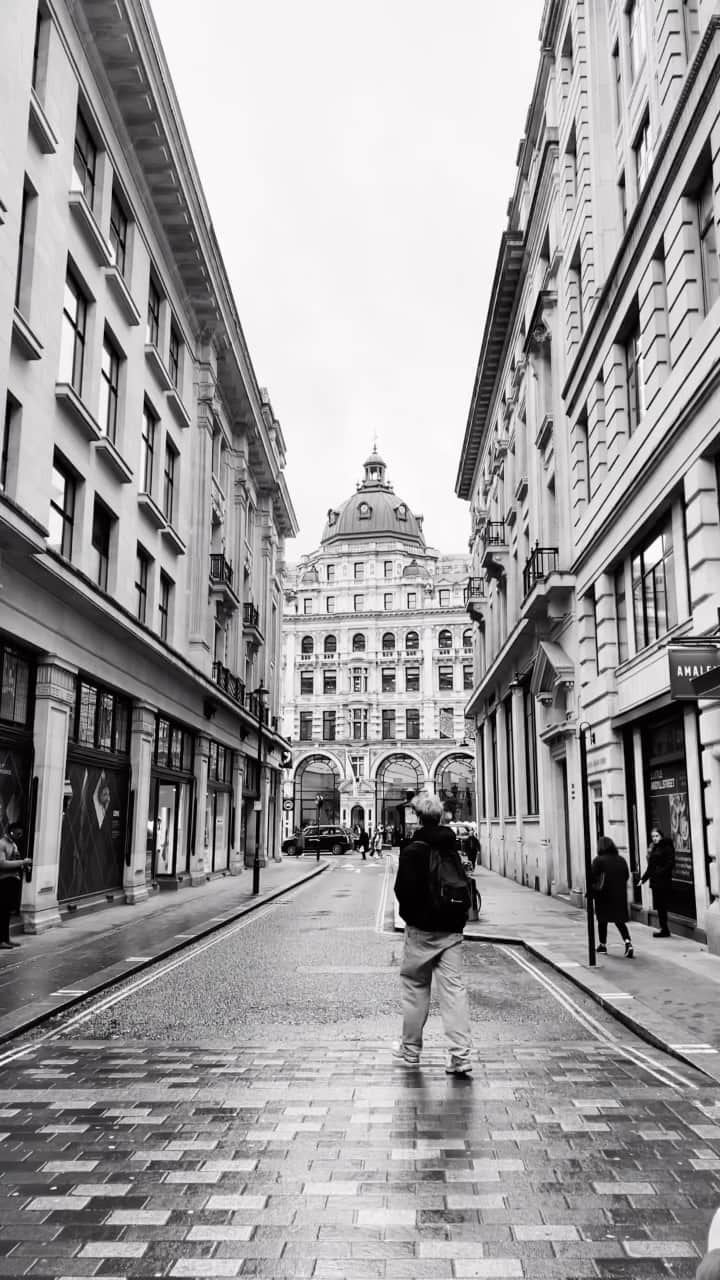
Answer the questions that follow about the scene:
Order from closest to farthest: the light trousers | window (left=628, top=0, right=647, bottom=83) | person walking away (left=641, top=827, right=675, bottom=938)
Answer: the light trousers, person walking away (left=641, top=827, right=675, bottom=938), window (left=628, top=0, right=647, bottom=83)

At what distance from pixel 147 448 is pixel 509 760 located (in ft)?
60.9

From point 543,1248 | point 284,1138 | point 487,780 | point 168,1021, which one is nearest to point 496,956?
point 168,1021

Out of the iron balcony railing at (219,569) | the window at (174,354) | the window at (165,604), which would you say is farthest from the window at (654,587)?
the iron balcony railing at (219,569)

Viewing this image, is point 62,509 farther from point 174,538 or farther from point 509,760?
point 509,760

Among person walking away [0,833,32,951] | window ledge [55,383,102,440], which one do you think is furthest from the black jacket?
window ledge [55,383,102,440]

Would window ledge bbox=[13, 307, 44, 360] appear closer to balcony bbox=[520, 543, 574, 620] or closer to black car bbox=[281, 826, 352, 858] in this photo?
balcony bbox=[520, 543, 574, 620]

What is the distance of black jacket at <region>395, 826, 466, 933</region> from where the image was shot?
7.32m

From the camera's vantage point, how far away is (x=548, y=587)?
2272 cm

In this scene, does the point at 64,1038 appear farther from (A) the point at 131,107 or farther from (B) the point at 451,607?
(B) the point at 451,607

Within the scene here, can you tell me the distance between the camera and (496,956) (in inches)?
546

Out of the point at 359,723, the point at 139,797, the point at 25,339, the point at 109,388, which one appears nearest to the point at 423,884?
the point at 25,339

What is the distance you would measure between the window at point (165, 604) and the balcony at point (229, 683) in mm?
4923

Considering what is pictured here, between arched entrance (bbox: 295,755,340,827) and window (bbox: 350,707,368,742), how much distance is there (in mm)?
3128

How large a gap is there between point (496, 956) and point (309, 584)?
7608 centimetres
